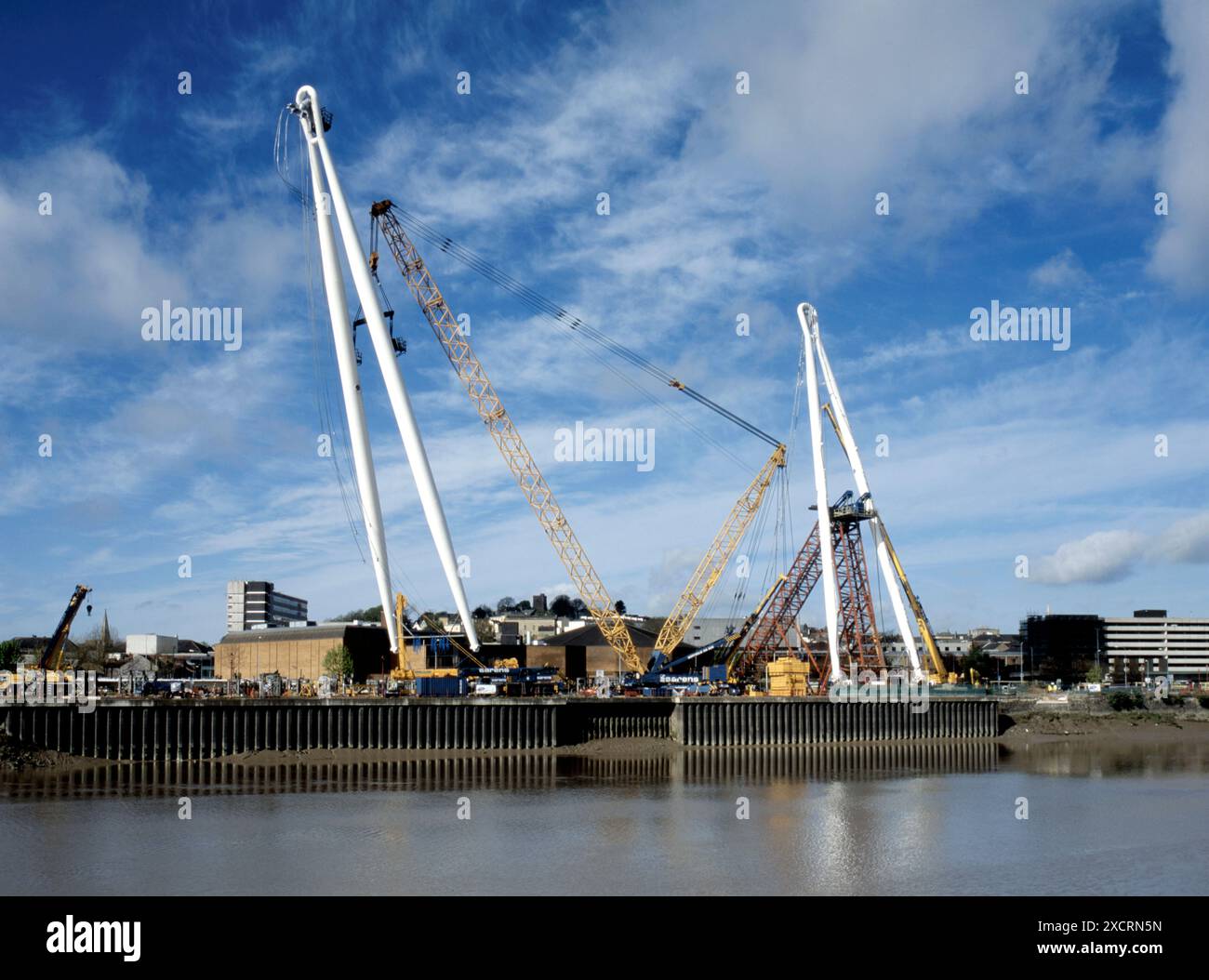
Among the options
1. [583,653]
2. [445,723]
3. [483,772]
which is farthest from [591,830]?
[583,653]

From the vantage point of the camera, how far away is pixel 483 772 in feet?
190

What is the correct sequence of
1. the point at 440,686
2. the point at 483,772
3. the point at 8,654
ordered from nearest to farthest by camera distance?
the point at 483,772 → the point at 440,686 → the point at 8,654

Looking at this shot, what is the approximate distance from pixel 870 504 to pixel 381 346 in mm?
41484

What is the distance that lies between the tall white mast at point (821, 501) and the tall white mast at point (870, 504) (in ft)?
3.77

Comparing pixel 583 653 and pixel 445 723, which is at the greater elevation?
pixel 583 653

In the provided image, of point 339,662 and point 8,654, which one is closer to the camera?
point 339,662

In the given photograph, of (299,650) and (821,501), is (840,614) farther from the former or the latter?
(299,650)

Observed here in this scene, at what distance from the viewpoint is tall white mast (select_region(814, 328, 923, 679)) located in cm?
8975

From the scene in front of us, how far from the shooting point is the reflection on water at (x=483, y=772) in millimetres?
50625

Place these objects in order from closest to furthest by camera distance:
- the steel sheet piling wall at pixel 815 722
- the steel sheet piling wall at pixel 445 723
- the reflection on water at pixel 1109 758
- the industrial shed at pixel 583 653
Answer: the steel sheet piling wall at pixel 445 723
the reflection on water at pixel 1109 758
the steel sheet piling wall at pixel 815 722
the industrial shed at pixel 583 653

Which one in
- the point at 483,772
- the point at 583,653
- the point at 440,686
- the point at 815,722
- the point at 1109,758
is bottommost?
the point at 1109,758

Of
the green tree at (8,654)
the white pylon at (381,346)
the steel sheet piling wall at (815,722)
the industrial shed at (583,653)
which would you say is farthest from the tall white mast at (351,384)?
the green tree at (8,654)

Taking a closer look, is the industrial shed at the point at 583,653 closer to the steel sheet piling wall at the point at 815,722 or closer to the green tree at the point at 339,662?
the green tree at the point at 339,662

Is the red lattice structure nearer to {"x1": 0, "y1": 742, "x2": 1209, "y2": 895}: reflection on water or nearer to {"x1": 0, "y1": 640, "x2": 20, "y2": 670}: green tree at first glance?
{"x1": 0, "y1": 742, "x2": 1209, "y2": 895}: reflection on water
